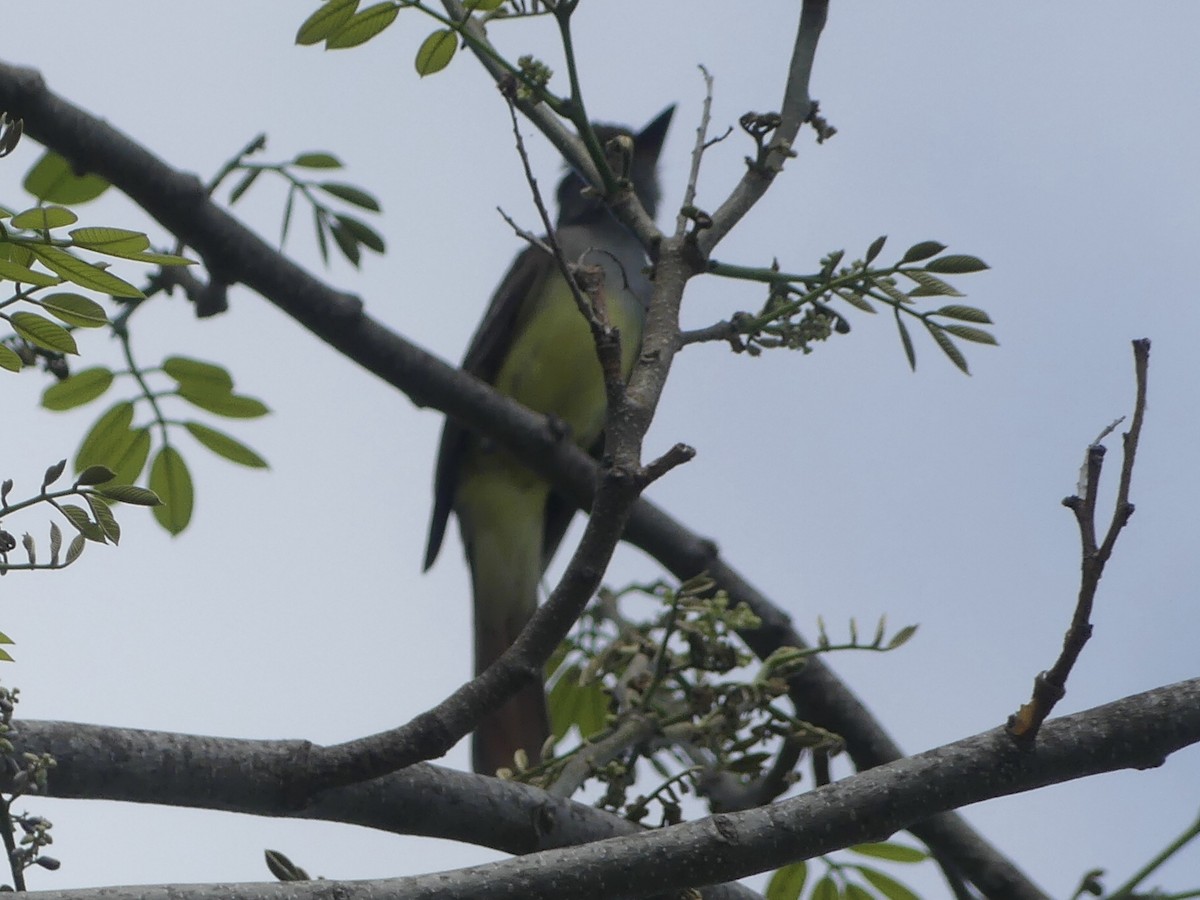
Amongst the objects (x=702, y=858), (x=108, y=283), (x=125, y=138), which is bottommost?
(x=702, y=858)

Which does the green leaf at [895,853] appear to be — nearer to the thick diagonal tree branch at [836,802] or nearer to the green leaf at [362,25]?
the thick diagonal tree branch at [836,802]

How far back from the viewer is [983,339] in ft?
7.22

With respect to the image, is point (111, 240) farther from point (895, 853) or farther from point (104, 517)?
point (895, 853)

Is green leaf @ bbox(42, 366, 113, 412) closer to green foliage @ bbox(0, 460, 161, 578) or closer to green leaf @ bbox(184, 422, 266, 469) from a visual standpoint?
green leaf @ bbox(184, 422, 266, 469)

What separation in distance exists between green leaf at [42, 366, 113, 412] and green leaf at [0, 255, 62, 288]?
1.55 m

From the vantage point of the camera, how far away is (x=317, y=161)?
10.3 feet

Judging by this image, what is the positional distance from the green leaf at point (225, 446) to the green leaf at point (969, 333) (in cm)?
131

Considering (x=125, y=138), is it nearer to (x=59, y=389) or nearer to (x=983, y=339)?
(x=59, y=389)

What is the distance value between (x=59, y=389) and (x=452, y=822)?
1.39 metres

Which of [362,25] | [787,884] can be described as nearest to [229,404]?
[362,25]

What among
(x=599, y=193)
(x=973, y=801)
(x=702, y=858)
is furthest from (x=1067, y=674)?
(x=599, y=193)

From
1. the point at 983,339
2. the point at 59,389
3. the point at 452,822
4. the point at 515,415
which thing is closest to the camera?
the point at 452,822

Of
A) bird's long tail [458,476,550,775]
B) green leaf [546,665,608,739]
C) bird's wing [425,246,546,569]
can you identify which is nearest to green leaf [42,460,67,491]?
green leaf [546,665,608,739]

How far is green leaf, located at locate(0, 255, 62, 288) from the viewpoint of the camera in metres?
1.40
